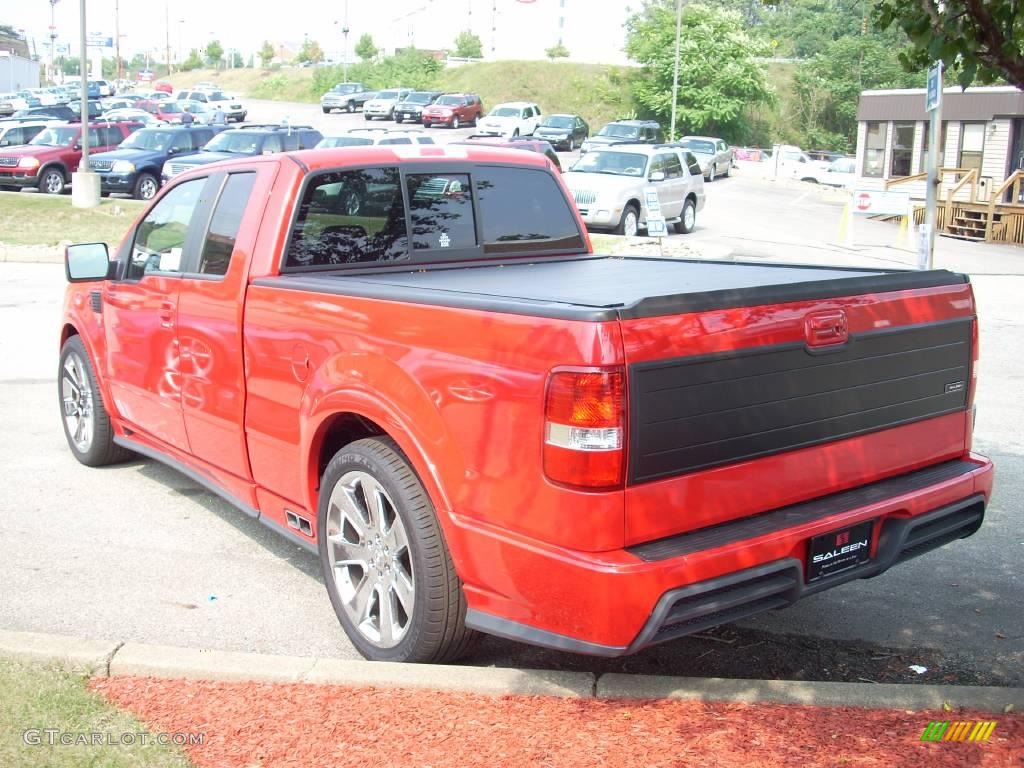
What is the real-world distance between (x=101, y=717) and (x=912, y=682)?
2929 millimetres

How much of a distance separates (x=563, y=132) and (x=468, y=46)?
68841 millimetres

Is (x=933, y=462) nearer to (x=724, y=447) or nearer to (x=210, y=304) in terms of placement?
(x=724, y=447)

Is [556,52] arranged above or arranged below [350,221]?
above

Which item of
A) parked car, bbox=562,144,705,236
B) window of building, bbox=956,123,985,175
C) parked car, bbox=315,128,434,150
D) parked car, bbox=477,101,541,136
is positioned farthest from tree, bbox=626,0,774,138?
parked car, bbox=562,144,705,236

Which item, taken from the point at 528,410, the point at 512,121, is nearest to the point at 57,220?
the point at 528,410

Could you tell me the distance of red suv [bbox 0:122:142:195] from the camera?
2744 cm

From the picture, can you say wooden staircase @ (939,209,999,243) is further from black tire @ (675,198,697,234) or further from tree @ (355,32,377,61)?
tree @ (355,32,377,61)

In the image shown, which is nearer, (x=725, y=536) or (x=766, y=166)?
(x=725, y=536)

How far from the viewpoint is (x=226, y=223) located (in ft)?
17.0

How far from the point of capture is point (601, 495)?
10.6 ft

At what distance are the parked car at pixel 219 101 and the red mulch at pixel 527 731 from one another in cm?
6651

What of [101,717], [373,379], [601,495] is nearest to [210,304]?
[373,379]

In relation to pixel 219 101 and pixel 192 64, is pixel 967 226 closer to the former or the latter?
pixel 219 101

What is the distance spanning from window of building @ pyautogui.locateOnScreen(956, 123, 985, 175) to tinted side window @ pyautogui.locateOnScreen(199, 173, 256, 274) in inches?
1353
